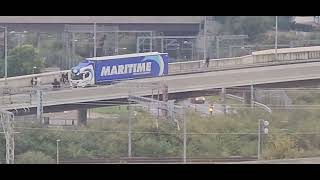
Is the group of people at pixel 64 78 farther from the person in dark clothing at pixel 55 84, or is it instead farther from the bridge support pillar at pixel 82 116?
the bridge support pillar at pixel 82 116

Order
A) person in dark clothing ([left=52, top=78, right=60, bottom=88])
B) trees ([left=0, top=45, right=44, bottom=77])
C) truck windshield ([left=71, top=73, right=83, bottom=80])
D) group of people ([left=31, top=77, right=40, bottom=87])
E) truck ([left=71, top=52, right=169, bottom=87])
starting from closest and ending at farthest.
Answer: group of people ([left=31, top=77, right=40, bottom=87])
trees ([left=0, top=45, right=44, bottom=77])
person in dark clothing ([left=52, top=78, right=60, bottom=88])
truck windshield ([left=71, top=73, right=83, bottom=80])
truck ([left=71, top=52, right=169, bottom=87])

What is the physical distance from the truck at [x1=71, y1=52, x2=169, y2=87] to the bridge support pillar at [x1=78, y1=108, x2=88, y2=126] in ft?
0.91

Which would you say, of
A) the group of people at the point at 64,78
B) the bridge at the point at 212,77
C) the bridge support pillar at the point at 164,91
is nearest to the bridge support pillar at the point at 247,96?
the bridge at the point at 212,77

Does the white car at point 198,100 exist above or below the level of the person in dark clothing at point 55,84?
below

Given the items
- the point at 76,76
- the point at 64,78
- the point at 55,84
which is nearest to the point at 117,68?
the point at 76,76

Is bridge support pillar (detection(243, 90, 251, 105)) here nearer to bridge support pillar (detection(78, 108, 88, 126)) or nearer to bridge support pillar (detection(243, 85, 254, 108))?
bridge support pillar (detection(243, 85, 254, 108))

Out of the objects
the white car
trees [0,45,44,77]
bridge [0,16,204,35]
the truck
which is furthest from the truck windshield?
the white car

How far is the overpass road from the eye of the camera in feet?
22.1

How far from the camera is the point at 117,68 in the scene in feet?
22.8

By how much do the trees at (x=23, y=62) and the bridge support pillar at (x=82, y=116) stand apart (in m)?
0.61

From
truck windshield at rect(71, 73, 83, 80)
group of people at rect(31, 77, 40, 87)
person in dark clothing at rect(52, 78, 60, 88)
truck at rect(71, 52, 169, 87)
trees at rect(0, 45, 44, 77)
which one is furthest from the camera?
truck at rect(71, 52, 169, 87)

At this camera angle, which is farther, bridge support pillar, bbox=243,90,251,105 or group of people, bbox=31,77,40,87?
bridge support pillar, bbox=243,90,251,105

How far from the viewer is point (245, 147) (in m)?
5.70

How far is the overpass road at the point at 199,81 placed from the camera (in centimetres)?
674
